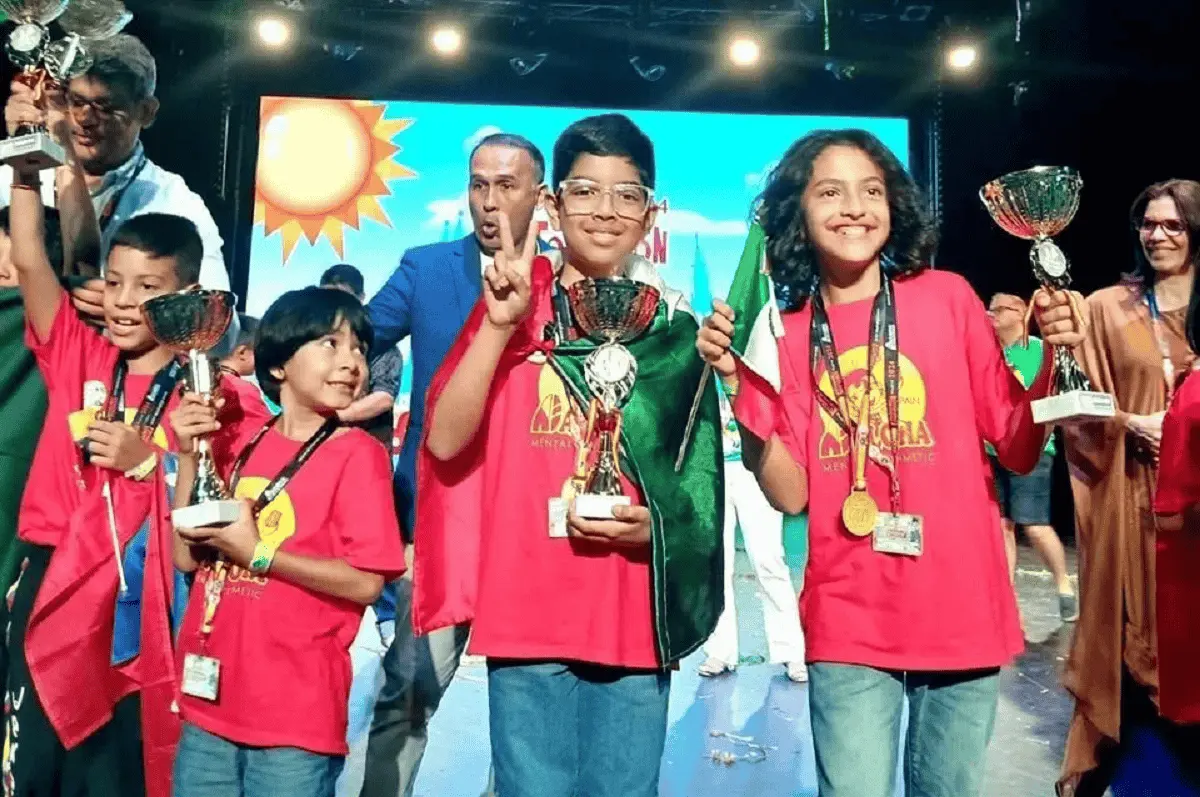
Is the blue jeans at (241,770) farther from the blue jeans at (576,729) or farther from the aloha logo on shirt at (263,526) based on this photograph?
the blue jeans at (576,729)

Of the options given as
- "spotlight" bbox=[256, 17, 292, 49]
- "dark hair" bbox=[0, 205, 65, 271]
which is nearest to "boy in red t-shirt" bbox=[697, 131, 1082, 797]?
"dark hair" bbox=[0, 205, 65, 271]

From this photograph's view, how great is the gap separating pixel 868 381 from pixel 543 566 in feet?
2.27

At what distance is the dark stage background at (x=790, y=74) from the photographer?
6.94m

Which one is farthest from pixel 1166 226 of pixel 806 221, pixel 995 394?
pixel 806 221

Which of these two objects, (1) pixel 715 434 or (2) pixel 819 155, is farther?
(2) pixel 819 155

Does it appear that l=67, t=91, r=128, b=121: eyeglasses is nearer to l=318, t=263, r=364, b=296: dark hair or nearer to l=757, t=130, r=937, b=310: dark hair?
l=757, t=130, r=937, b=310: dark hair

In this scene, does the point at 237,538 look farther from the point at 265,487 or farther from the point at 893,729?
the point at 893,729

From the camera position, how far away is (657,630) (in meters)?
1.56

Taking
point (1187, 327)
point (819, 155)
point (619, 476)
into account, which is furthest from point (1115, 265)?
point (619, 476)

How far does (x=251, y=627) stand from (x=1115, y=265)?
7.76m

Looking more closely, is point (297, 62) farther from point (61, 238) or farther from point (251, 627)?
point (251, 627)

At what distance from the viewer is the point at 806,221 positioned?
191cm

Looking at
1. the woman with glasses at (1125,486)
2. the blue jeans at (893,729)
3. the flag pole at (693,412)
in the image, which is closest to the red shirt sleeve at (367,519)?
the flag pole at (693,412)

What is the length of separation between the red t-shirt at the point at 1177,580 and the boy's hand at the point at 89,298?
2.23 meters
